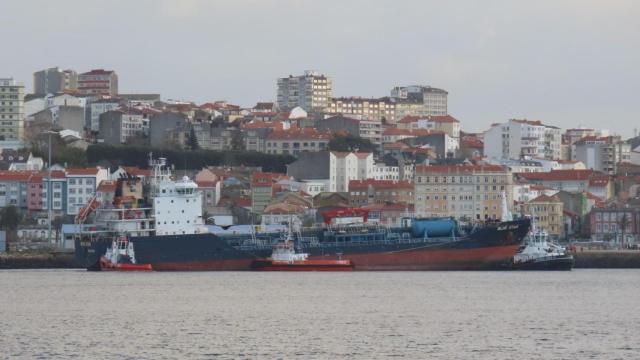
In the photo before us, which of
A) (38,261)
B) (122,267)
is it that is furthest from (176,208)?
(38,261)

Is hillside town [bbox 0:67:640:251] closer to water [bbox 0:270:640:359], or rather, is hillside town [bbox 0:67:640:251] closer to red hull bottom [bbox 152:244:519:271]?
red hull bottom [bbox 152:244:519:271]

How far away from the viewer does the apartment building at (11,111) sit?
136 meters

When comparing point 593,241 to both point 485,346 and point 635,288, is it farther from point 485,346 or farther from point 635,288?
point 485,346

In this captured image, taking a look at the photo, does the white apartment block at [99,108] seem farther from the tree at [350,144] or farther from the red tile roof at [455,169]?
the red tile roof at [455,169]

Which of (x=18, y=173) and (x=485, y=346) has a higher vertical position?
(x=18, y=173)

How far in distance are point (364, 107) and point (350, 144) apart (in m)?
37.8

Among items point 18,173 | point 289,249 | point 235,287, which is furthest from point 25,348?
point 18,173

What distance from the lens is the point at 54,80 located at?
18400cm

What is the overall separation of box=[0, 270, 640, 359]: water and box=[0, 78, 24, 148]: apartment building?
63215mm

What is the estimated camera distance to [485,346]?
1763 inches

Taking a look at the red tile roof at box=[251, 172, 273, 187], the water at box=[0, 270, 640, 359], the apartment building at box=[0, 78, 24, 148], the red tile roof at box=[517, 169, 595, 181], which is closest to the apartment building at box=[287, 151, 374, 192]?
the red tile roof at box=[251, 172, 273, 187]

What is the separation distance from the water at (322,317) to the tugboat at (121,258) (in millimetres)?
3926

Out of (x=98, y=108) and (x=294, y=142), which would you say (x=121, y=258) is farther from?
(x=98, y=108)

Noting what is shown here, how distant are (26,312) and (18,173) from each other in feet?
195
